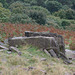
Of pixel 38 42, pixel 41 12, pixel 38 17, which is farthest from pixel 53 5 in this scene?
pixel 38 42

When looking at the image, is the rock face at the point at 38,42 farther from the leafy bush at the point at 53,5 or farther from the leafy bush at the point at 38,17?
the leafy bush at the point at 53,5

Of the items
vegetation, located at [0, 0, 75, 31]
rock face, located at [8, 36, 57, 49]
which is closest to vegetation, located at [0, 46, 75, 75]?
rock face, located at [8, 36, 57, 49]

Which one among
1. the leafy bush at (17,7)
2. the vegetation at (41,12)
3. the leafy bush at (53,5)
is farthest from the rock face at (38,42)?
the leafy bush at (53,5)

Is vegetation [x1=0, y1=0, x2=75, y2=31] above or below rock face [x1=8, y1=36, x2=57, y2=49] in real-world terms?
below

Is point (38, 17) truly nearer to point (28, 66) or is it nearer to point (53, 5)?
point (28, 66)

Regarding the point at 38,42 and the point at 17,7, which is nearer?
the point at 38,42

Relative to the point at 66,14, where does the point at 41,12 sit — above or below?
above

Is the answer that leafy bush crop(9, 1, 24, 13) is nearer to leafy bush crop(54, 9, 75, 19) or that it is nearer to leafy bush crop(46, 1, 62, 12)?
leafy bush crop(54, 9, 75, 19)

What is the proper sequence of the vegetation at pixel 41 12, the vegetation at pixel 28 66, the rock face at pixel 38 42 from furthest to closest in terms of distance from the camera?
1. the vegetation at pixel 41 12
2. the rock face at pixel 38 42
3. the vegetation at pixel 28 66

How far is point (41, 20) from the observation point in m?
21.1

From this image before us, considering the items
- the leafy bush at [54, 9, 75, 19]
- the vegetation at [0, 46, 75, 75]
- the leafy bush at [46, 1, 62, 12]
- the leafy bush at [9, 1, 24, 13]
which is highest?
the vegetation at [0, 46, 75, 75]

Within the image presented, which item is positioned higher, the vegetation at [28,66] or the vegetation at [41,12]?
the vegetation at [28,66]

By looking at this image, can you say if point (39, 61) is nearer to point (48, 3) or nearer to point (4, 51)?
point (4, 51)

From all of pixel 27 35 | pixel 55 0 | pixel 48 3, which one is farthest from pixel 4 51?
pixel 55 0
